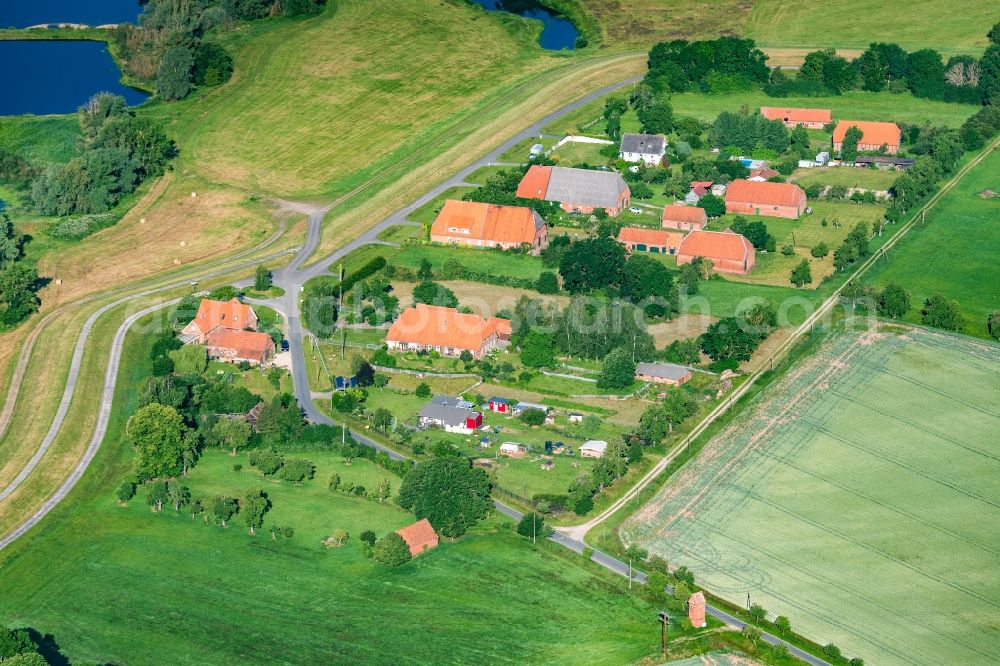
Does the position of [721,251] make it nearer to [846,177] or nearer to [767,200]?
[767,200]

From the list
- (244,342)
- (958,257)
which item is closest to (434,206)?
(244,342)

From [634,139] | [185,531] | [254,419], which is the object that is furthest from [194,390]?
[634,139]

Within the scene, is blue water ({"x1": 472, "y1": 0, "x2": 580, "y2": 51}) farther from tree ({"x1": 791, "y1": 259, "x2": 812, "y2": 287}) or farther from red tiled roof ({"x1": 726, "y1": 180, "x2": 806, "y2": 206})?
tree ({"x1": 791, "y1": 259, "x2": 812, "y2": 287})

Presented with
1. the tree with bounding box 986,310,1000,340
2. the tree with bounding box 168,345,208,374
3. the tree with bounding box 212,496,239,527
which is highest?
the tree with bounding box 986,310,1000,340

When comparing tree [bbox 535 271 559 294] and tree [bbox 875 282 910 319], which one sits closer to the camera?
tree [bbox 875 282 910 319]

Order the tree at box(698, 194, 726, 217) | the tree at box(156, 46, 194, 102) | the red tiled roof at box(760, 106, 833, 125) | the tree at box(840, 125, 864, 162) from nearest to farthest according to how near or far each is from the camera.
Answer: the tree at box(698, 194, 726, 217), the tree at box(840, 125, 864, 162), the red tiled roof at box(760, 106, 833, 125), the tree at box(156, 46, 194, 102)

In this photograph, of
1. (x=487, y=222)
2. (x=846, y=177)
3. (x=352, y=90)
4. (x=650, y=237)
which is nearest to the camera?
(x=650, y=237)

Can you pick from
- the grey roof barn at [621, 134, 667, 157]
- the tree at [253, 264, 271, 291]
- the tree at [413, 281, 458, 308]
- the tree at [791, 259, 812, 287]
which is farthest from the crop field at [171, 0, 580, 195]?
the tree at [791, 259, 812, 287]
